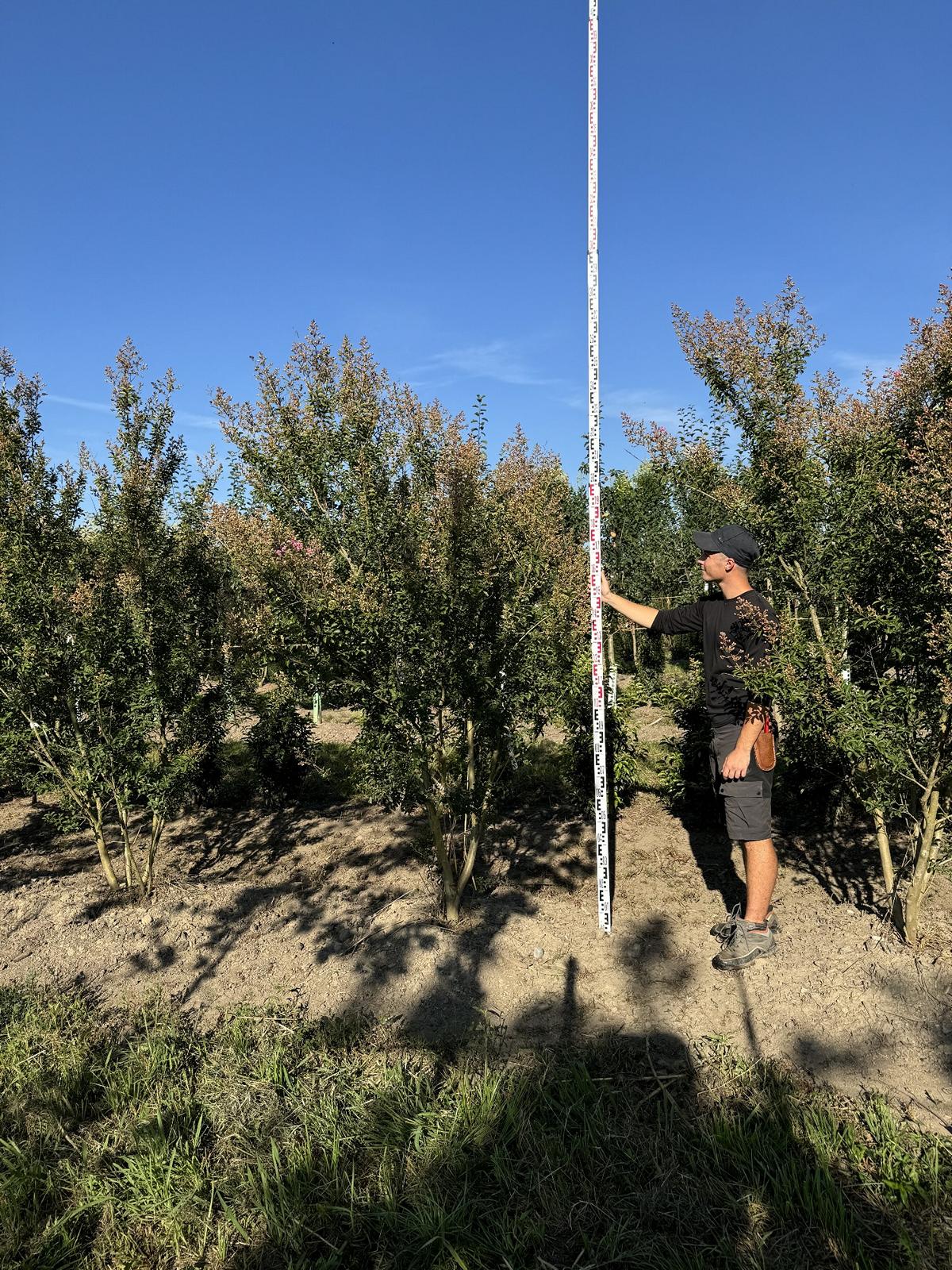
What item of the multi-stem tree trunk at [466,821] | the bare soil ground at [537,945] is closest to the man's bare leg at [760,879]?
the bare soil ground at [537,945]

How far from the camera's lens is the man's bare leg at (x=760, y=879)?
3898 mm

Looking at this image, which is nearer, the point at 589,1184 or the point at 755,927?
the point at 589,1184

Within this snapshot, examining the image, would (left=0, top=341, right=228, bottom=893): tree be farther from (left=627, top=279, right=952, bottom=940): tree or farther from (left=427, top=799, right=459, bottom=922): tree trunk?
(left=627, top=279, right=952, bottom=940): tree

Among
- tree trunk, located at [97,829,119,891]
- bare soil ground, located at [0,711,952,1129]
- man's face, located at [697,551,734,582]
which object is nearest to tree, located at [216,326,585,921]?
bare soil ground, located at [0,711,952,1129]

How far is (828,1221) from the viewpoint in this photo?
2.33 metres

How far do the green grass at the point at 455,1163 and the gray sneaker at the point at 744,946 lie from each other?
0.63m

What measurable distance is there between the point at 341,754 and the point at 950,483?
27.6 ft

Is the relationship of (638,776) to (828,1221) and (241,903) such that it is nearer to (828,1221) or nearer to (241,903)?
(241,903)

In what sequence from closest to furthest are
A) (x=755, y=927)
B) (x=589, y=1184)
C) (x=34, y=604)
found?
(x=589, y=1184) → (x=755, y=927) → (x=34, y=604)

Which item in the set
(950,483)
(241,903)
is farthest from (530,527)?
(241,903)

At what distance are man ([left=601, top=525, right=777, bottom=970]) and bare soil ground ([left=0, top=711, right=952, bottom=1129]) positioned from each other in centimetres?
24

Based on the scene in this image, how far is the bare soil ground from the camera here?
11.2 ft

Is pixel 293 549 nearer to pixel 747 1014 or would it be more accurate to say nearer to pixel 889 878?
pixel 747 1014

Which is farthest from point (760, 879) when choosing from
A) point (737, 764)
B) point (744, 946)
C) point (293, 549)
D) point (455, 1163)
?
point (293, 549)
